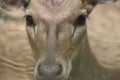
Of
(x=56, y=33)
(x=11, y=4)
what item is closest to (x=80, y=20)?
(x=56, y=33)

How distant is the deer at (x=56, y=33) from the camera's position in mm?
3207

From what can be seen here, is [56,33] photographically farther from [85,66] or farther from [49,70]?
[85,66]

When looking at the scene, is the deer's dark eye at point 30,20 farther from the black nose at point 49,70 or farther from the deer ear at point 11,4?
the black nose at point 49,70

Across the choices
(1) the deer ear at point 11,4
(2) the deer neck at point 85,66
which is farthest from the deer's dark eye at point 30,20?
(2) the deer neck at point 85,66

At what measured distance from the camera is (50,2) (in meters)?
3.42

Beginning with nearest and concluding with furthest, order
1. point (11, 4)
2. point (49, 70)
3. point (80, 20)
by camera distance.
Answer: point (49, 70) < point (80, 20) < point (11, 4)

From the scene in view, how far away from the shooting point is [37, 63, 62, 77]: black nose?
3.15m

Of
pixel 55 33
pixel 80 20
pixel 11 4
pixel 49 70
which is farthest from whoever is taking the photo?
pixel 11 4

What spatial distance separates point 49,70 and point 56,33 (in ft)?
0.95

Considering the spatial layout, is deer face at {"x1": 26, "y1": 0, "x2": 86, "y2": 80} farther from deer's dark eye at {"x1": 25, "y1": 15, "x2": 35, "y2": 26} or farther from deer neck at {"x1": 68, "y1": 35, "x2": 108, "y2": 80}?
deer neck at {"x1": 68, "y1": 35, "x2": 108, "y2": 80}

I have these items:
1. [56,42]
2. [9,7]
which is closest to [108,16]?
[9,7]

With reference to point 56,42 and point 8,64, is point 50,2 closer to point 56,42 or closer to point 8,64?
point 56,42

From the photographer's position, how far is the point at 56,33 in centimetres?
333

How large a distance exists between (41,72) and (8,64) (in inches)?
76.8
